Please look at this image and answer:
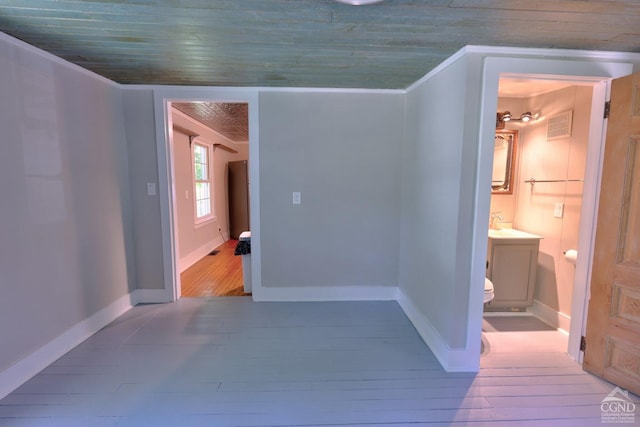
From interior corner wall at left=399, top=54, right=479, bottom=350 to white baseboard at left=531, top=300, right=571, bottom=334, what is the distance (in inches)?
49.5

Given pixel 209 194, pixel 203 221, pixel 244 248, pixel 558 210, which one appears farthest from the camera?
pixel 209 194

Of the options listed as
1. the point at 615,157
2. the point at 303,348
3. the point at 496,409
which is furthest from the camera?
the point at 303,348

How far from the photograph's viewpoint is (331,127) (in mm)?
2938

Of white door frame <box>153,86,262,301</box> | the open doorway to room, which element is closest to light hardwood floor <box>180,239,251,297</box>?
the open doorway to room

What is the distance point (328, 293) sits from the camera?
3137 millimetres

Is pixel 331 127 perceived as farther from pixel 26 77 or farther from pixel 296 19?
pixel 26 77

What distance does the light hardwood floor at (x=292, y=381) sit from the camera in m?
1.61

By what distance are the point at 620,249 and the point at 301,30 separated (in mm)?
2308

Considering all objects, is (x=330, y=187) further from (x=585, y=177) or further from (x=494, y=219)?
(x=585, y=177)

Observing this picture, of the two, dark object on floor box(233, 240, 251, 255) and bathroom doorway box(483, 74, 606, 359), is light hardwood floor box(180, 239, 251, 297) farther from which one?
bathroom doorway box(483, 74, 606, 359)

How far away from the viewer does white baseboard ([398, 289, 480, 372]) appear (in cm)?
200

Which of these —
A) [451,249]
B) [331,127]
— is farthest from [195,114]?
[451,249]

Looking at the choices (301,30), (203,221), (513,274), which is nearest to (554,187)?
(513,274)

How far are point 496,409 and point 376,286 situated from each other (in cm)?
157
